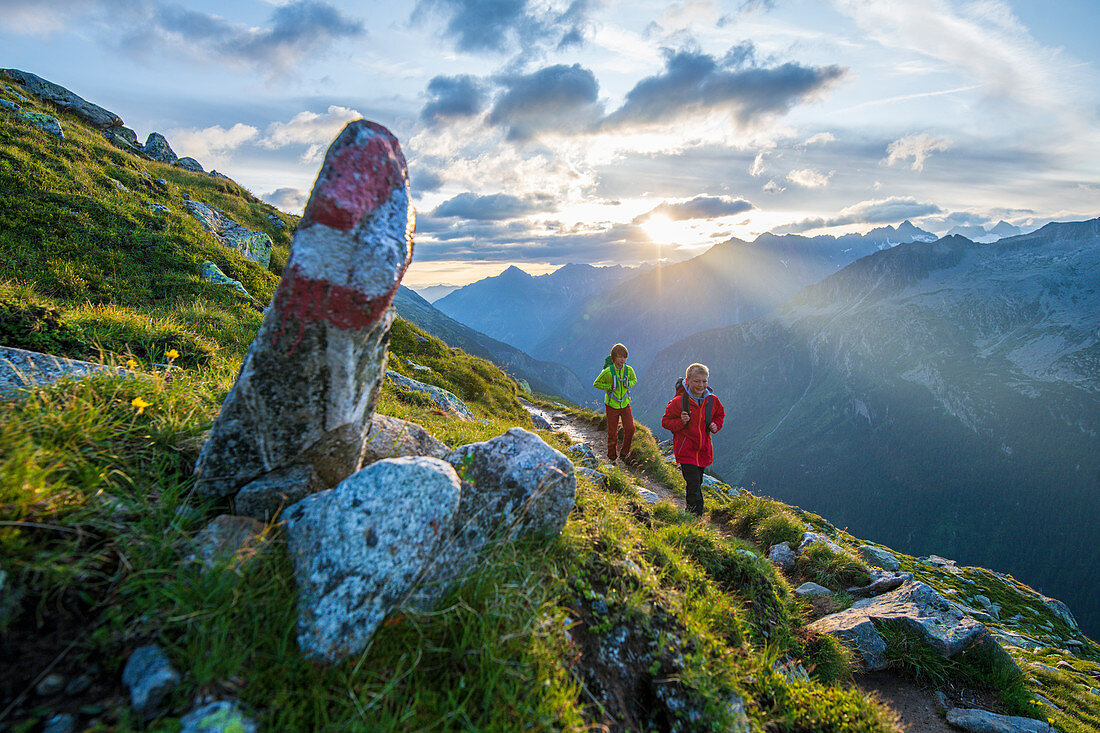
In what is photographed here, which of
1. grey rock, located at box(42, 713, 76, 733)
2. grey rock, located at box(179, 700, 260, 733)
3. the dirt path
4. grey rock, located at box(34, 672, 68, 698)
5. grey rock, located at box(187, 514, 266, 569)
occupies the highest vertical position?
grey rock, located at box(187, 514, 266, 569)

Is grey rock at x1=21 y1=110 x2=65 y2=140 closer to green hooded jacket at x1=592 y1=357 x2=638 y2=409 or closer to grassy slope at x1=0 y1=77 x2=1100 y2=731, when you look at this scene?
grassy slope at x1=0 y1=77 x2=1100 y2=731

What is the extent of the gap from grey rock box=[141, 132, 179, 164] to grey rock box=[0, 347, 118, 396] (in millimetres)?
42036

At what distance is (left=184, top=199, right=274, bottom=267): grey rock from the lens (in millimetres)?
18141

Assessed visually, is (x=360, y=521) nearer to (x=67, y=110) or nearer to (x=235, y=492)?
(x=235, y=492)

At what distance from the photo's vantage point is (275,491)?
443 cm

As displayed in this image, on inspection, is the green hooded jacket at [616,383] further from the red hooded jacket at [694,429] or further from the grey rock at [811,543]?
the grey rock at [811,543]

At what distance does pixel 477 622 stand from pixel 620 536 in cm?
268

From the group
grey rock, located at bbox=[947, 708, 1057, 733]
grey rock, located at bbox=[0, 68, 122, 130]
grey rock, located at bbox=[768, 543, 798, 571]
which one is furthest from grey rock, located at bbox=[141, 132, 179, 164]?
grey rock, located at bbox=[947, 708, 1057, 733]

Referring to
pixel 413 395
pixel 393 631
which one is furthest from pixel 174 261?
pixel 393 631

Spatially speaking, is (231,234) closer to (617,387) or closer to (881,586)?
(617,387)

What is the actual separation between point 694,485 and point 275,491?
952cm

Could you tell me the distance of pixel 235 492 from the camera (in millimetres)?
4461

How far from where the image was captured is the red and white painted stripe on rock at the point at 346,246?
13.5 feet

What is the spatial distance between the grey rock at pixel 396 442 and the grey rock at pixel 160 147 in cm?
4383
